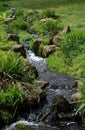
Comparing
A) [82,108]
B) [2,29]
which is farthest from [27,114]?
[2,29]

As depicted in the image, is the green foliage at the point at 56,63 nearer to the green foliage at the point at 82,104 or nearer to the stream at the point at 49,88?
the stream at the point at 49,88

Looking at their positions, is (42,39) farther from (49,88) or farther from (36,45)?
(49,88)

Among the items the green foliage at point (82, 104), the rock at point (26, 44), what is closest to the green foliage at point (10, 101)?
the green foliage at point (82, 104)

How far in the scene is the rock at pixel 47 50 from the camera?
Answer: 128ft

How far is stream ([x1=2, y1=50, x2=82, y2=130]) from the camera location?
81.6 feet

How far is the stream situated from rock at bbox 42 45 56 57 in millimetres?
666

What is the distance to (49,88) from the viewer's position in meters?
31.2

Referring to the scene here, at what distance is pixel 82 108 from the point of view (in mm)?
24922

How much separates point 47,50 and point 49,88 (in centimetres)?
880

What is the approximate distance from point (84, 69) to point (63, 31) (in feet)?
34.3

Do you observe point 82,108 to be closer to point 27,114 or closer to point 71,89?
point 27,114

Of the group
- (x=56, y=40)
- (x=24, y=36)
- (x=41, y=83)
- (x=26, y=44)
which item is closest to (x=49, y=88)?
(x=41, y=83)

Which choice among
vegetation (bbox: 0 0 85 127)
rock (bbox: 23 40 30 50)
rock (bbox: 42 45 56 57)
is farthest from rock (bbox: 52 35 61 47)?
rock (bbox: 23 40 30 50)

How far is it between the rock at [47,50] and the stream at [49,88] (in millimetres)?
666
